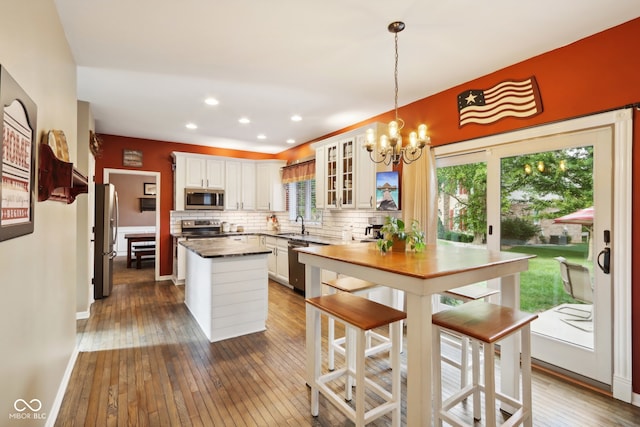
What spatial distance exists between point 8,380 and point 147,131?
4770 millimetres

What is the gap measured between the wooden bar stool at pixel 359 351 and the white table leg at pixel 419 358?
25cm

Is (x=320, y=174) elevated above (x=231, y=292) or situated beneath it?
elevated above

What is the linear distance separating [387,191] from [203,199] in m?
3.69

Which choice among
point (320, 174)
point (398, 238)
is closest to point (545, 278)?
point (398, 238)

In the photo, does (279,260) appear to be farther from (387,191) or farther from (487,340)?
(487,340)

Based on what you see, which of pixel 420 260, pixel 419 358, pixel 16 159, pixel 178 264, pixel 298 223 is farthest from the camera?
pixel 298 223

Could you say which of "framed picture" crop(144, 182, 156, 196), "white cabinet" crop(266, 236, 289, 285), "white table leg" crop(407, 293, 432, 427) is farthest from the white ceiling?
"framed picture" crop(144, 182, 156, 196)

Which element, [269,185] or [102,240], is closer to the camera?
[102,240]

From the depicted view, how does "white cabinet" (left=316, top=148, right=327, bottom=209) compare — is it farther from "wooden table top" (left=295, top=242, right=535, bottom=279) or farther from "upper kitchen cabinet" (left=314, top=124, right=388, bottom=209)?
"wooden table top" (left=295, top=242, right=535, bottom=279)

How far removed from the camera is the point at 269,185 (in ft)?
21.5

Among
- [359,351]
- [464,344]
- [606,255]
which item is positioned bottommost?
[464,344]

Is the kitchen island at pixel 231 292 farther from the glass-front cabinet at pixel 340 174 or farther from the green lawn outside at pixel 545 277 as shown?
the green lawn outside at pixel 545 277

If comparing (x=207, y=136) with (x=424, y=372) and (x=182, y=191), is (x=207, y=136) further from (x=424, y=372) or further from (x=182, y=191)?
(x=424, y=372)

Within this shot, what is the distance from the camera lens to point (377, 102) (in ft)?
12.7
